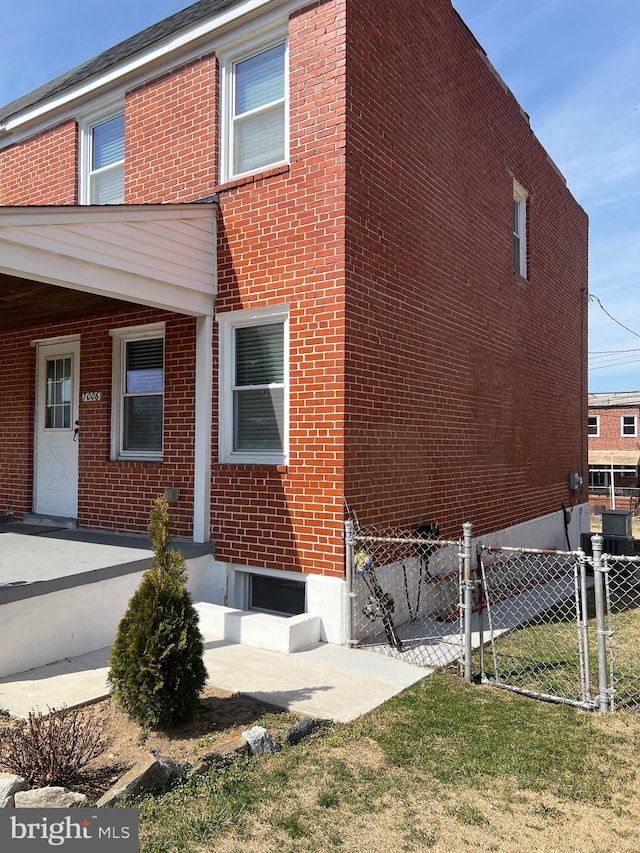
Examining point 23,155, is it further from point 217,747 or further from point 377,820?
point 377,820

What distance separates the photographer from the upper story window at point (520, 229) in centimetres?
1148

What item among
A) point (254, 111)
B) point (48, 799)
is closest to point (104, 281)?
point (254, 111)

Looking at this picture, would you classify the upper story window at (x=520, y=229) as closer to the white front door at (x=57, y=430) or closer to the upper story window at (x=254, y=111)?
the upper story window at (x=254, y=111)

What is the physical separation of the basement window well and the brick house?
0.13ft

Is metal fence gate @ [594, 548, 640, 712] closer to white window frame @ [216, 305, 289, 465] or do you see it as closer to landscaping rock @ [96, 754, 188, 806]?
landscaping rock @ [96, 754, 188, 806]

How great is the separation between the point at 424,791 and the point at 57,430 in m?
7.44

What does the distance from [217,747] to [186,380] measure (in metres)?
4.61

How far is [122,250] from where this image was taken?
636cm

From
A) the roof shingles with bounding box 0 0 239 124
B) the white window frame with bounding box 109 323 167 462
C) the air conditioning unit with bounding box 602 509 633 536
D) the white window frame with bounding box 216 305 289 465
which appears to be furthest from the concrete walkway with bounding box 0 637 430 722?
the air conditioning unit with bounding box 602 509 633 536

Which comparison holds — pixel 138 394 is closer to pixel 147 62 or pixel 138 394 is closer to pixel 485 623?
pixel 147 62

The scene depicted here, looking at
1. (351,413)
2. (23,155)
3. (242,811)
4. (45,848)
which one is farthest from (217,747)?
(23,155)

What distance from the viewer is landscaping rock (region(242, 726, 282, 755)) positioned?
3947 mm

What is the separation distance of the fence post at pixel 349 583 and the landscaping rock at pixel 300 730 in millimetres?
1794

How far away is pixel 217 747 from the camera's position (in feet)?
12.8
